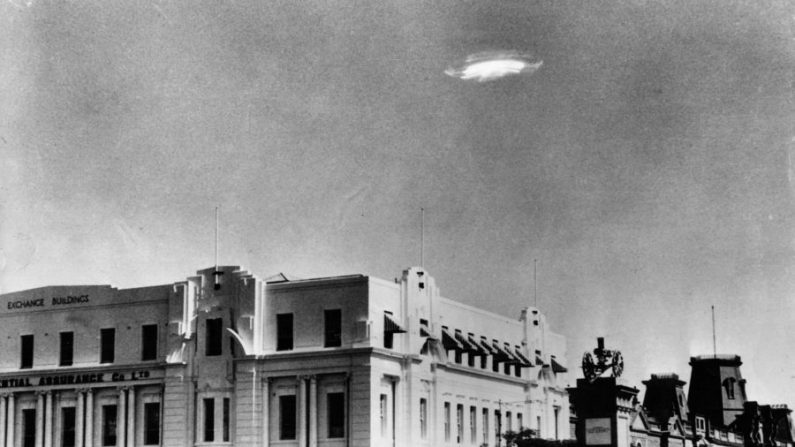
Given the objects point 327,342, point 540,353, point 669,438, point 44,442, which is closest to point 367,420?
point 327,342

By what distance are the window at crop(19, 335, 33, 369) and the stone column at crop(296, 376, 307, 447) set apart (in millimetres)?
15990

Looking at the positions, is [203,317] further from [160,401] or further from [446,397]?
[446,397]

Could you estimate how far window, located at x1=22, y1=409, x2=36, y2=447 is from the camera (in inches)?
2275

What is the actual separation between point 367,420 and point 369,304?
5363 millimetres

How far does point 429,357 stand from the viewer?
57031 millimetres

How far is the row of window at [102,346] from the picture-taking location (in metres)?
56.7

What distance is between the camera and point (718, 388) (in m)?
116

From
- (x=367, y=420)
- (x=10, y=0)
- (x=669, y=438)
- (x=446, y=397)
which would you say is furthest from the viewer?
(x=669, y=438)

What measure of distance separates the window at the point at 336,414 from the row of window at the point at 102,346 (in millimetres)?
9930

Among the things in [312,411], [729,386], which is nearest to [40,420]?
[312,411]

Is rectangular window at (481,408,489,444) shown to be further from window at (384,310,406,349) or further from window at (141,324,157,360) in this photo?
window at (141,324,157,360)

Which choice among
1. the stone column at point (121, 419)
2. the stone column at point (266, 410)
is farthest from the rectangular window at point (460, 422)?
the stone column at point (121, 419)

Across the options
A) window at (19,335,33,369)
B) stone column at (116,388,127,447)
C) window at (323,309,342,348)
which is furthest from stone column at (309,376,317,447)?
window at (19,335,33,369)

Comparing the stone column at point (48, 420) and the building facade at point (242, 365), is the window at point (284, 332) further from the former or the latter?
the stone column at point (48, 420)
